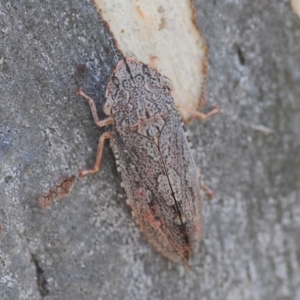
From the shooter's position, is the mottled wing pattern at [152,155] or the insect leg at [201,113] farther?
the insect leg at [201,113]

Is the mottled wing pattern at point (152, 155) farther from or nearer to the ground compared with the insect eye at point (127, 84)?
nearer to the ground

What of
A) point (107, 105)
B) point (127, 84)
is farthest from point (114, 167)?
point (127, 84)

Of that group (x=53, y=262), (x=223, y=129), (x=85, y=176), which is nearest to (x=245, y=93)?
(x=223, y=129)

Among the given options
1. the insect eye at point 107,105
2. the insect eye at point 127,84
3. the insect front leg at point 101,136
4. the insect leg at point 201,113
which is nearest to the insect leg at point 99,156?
the insect front leg at point 101,136

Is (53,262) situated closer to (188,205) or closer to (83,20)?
(188,205)

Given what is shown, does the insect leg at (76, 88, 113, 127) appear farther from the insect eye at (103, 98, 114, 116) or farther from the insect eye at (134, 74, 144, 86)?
the insect eye at (134, 74, 144, 86)

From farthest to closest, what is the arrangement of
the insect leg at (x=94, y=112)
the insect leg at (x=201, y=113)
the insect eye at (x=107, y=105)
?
the insect leg at (x=201, y=113), the insect eye at (x=107, y=105), the insect leg at (x=94, y=112)

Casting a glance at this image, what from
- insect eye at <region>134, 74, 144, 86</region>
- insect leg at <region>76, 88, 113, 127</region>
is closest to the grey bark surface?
insect leg at <region>76, 88, 113, 127</region>

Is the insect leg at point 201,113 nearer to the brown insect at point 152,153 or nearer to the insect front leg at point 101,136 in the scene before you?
the brown insect at point 152,153
